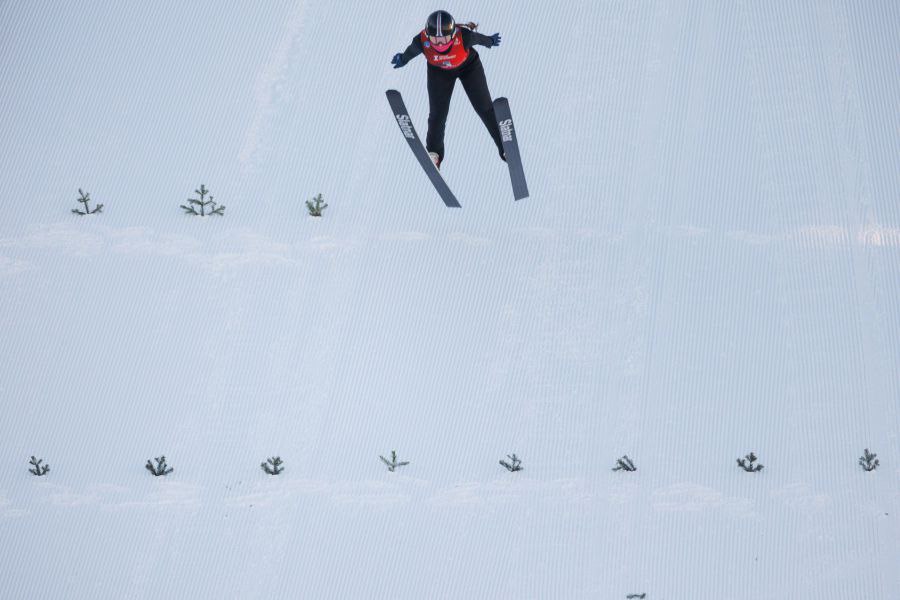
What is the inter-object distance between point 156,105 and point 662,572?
16.5 feet

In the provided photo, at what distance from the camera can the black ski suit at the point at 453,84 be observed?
6.46 meters

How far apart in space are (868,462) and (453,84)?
3.58 metres

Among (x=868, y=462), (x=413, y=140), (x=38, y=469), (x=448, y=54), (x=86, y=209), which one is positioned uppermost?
(x=448, y=54)

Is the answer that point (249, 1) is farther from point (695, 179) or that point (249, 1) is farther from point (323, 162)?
point (695, 179)

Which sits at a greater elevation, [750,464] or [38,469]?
[750,464]

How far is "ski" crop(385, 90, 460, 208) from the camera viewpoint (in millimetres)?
6891

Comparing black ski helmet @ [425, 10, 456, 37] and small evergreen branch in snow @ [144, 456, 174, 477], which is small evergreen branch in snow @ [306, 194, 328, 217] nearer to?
black ski helmet @ [425, 10, 456, 37]

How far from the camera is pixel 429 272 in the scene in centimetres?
705

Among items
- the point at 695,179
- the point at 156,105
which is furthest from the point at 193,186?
the point at 695,179

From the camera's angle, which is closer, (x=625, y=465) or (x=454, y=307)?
(x=625, y=465)

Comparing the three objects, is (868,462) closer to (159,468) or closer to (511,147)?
(511,147)

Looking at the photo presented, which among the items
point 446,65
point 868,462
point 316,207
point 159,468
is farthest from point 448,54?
point 868,462

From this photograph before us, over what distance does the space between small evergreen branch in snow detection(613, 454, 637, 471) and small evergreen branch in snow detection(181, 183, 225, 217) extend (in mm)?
3216

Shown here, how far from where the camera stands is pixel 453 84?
6.84m
